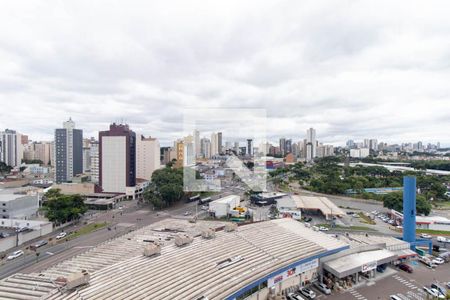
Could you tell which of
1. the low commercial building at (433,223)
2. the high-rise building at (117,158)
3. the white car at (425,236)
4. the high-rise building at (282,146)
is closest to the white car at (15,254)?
the high-rise building at (117,158)

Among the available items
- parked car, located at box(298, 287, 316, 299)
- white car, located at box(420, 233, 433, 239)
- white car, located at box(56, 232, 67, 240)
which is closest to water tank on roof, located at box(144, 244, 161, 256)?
parked car, located at box(298, 287, 316, 299)

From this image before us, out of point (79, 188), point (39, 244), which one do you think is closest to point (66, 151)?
point (79, 188)

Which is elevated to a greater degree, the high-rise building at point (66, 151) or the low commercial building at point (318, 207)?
the high-rise building at point (66, 151)

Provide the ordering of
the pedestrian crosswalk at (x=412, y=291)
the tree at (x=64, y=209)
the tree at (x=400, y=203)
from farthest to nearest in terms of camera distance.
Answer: the tree at (x=400, y=203) < the tree at (x=64, y=209) < the pedestrian crosswalk at (x=412, y=291)

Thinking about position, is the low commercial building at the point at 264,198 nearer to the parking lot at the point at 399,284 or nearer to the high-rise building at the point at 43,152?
the parking lot at the point at 399,284

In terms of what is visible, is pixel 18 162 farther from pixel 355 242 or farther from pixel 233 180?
pixel 355 242

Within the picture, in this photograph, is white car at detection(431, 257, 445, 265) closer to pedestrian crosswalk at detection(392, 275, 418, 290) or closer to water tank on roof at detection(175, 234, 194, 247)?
pedestrian crosswalk at detection(392, 275, 418, 290)

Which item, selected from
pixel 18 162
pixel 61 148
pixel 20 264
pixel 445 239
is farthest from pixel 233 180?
pixel 18 162
